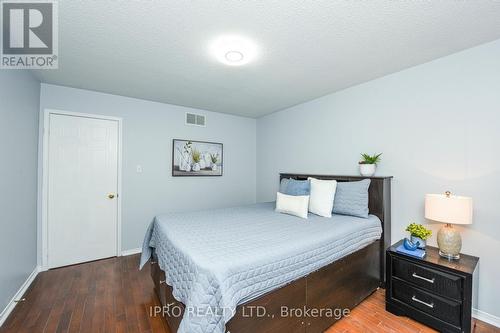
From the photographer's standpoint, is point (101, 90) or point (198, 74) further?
point (101, 90)

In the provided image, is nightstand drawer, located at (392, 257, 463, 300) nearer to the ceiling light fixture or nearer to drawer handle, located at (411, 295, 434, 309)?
drawer handle, located at (411, 295, 434, 309)

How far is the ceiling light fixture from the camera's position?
1.89m

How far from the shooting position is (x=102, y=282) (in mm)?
2572

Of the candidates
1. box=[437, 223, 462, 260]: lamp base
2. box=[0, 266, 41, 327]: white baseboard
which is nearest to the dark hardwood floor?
box=[0, 266, 41, 327]: white baseboard

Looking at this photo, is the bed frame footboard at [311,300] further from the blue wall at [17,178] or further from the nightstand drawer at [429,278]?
the blue wall at [17,178]

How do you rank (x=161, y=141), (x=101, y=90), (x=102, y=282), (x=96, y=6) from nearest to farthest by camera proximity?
(x=96, y=6) < (x=102, y=282) < (x=101, y=90) < (x=161, y=141)

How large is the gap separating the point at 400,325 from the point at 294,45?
258 cm

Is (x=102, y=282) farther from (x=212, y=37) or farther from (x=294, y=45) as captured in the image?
(x=294, y=45)

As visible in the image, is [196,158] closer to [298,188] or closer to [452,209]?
[298,188]

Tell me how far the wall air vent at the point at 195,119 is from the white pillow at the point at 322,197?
2.39 metres

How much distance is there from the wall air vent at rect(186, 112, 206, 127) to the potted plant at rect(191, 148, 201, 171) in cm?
48

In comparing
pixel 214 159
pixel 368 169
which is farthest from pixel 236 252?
pixel 214 159

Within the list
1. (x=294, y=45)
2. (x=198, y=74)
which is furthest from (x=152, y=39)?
(x=294, y=45)

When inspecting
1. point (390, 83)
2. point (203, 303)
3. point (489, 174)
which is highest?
point (390, 83)
